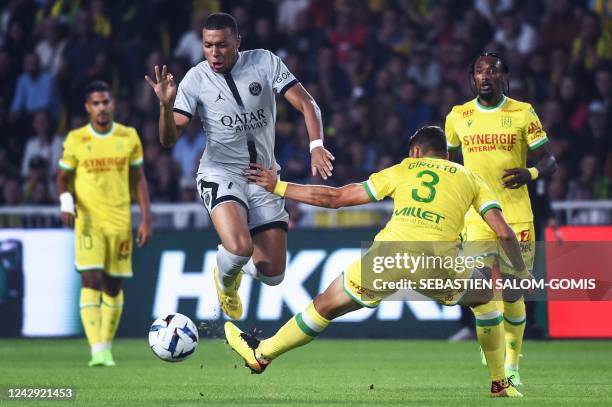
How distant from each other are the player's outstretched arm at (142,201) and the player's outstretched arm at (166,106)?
3.09 m

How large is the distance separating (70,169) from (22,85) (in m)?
6.02

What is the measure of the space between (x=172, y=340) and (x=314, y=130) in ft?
5.88

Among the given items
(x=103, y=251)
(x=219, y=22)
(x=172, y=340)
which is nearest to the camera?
(x=172, y=340)

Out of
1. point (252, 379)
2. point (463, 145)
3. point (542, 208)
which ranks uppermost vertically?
point (463, 145)

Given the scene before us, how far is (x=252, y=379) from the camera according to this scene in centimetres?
1075

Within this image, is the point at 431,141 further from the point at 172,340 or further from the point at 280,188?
the point at 172,340

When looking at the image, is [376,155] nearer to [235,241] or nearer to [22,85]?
[22,85]

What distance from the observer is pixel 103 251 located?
501 inches

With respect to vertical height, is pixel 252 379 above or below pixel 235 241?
below

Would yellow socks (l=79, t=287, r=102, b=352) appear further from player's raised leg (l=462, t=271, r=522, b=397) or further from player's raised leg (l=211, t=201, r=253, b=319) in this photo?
player's raised leg (l=462, t=271, r=522, b=397)

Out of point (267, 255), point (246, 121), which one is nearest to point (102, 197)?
point (267, 255)

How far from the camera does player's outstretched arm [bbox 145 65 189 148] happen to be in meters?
9.32

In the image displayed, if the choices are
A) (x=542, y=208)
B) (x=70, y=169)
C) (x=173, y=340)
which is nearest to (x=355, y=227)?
(x=542, y=208)

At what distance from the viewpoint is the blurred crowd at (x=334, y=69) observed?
55.5 feet
